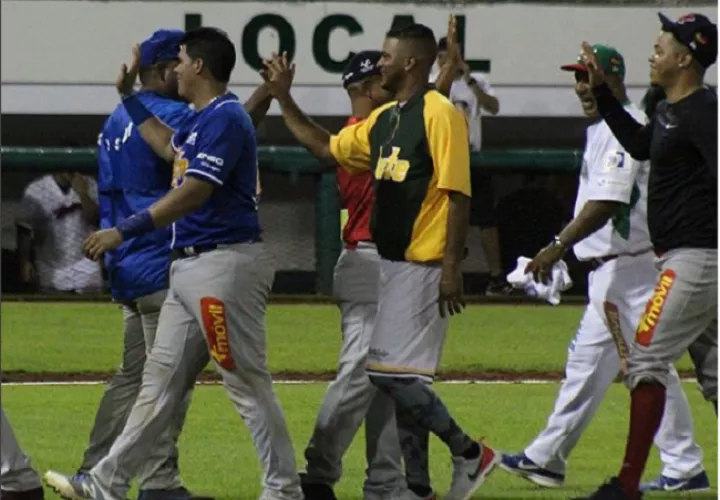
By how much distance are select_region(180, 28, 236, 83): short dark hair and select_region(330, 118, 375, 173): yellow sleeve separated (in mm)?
660

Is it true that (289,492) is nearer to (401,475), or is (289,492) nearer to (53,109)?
(401,475)

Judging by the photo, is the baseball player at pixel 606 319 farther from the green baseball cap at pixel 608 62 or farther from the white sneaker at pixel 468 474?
the white sneaker at pixel 468 474

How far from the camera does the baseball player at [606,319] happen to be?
8.52 metres

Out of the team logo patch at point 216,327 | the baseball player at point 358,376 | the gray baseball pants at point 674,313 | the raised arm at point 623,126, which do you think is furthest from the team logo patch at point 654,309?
the team logo patch at point 216,327

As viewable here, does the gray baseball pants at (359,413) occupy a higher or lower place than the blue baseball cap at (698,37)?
lower

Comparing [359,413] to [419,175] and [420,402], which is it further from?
[419,175]

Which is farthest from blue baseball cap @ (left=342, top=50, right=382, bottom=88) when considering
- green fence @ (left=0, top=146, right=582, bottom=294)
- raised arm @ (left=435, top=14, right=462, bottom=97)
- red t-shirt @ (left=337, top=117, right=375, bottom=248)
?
green fence @ (left=0, top=146, right=582, bottom=294)

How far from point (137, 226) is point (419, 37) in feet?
4.76

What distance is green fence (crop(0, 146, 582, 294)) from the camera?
54.2 feet

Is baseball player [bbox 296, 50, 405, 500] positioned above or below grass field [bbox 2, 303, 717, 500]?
above

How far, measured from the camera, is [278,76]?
7652mm

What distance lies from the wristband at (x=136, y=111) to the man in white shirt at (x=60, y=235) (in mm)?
9555

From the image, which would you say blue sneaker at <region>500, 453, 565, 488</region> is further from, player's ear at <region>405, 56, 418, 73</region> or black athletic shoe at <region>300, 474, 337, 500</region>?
player's ear at <region>405, 56, 418, 73</region>

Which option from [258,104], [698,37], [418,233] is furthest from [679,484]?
[258,104]
